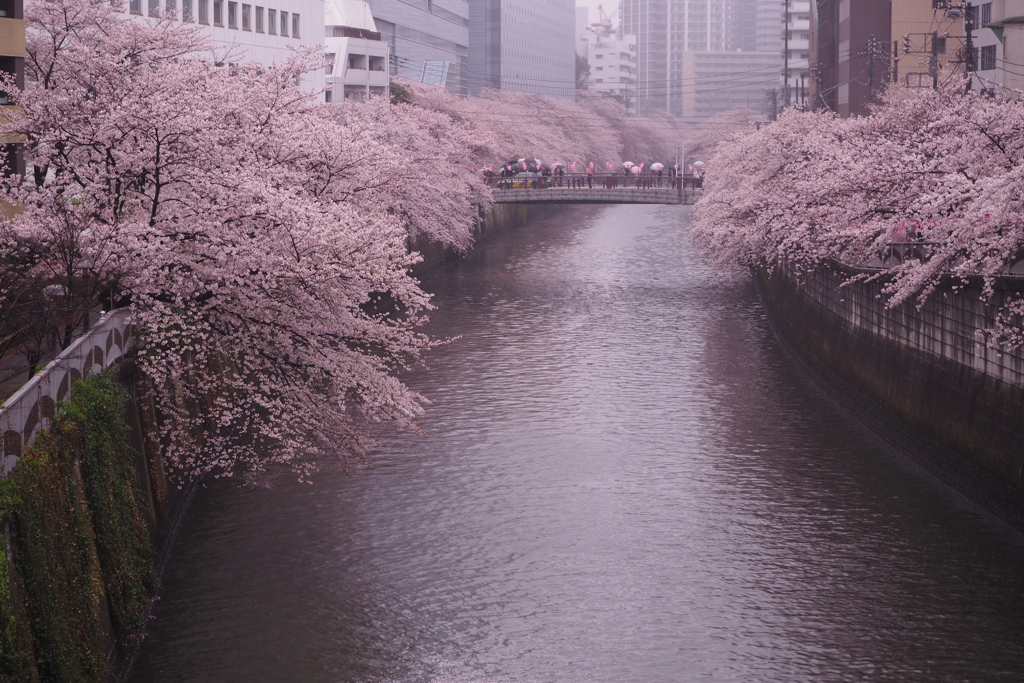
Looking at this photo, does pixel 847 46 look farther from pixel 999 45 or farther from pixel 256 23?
pixel 256 23

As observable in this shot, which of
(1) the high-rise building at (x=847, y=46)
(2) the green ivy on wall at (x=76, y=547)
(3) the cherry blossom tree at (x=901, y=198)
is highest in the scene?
(1) the high-rise building at (x=847, y=46)

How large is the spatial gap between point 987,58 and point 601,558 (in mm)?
38511

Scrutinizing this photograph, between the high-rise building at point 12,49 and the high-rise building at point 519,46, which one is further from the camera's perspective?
the high-rise building at point 519,46

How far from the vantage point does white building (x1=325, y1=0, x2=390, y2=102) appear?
7238 centimetres

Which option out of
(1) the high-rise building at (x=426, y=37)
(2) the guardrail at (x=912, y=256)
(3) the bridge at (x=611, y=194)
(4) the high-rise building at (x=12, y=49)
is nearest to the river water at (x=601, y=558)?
(2) the guardrail at (x=912, y=256)

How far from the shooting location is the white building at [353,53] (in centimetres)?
7238

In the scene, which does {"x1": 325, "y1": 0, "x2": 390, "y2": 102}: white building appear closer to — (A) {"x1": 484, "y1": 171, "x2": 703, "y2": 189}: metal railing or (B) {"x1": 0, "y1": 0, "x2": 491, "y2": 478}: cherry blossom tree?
(A) {"x1": 484, "y1": 171, "x2": 703, "y2": 189}: metal railing

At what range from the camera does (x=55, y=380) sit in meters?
14.7

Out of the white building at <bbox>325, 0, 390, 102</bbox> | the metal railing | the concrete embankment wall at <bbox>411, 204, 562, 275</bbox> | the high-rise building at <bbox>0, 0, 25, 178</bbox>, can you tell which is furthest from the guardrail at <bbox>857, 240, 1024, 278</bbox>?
the white building at <bbox>325, 0, 390, 102</bbox>

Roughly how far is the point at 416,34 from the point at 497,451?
3363 inches

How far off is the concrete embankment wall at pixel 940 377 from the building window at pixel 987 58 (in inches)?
793

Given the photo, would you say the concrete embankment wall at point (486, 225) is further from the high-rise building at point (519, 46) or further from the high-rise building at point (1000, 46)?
the high-rise building at point (519, 46)

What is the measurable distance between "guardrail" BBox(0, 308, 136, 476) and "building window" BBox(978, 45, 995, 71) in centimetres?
4054

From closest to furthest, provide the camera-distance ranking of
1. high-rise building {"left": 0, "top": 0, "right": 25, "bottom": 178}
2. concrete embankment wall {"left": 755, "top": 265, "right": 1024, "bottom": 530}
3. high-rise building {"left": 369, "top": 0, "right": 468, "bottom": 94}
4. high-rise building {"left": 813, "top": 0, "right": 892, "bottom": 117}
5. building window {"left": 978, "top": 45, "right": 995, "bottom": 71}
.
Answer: concrete embankment wall {"left": 755, "top": 265, "right": 1024, "bottom": 530}
high-rise building {"left": 0, "top": 0, "right": 25, "bottom": 178}
building window {"left": 978, "top": 45, "right": 995, "bottom": 71}
high-rise building {"left": 813, "top": 0, "right": 892, "bottom": 117}
high-rise building {"left": 369, "top": 0, "right": 468, "bottom": 94}
